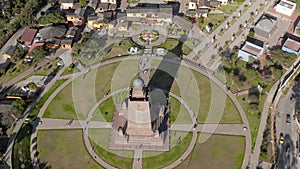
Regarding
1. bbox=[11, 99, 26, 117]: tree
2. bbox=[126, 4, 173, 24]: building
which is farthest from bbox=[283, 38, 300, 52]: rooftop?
bbox=[11, 99, 26, 117]: tree

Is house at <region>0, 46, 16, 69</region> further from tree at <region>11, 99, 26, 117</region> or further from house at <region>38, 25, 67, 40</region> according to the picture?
tree at <region>11, 99, 26, 117</region>

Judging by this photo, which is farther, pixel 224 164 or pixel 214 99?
pixel 214 99

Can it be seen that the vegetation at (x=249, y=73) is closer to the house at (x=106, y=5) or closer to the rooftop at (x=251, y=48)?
the rooftop at (x=251, y=48)

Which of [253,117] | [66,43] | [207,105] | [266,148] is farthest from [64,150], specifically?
[266,148]

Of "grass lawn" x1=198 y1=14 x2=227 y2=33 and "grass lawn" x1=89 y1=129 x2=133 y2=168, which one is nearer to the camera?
"grass lawn" x1=89 y1=129 x2=133 y2=168

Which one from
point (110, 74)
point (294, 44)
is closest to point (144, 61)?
point (110, 74)

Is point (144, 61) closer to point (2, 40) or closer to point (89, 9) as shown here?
point (89, 9)
